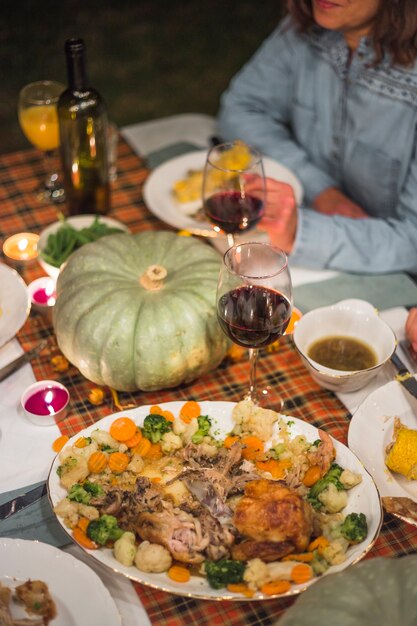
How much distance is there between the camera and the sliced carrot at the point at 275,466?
1.47m

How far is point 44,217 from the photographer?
2279 millimetres

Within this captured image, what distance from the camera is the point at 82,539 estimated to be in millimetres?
1300

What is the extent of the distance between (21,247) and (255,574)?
1231 mm

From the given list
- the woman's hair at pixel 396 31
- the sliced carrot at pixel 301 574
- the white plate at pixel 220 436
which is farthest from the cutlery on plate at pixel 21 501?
the woman's hair at pixel 396 31

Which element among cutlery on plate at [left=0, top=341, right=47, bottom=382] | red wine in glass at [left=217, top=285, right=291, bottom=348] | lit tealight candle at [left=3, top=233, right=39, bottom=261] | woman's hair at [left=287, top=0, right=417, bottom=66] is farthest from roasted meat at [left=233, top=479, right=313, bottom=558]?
woman's hair at [left=287, top=0, right=417, bottom=66]

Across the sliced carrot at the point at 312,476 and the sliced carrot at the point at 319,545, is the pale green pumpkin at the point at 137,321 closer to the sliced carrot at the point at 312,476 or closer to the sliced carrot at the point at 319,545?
the sliced carrot at the point at 312,476

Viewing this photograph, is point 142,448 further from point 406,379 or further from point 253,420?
point 406,379

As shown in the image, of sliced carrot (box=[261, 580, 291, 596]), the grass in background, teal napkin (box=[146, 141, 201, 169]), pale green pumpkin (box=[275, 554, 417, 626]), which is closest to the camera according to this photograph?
pale green pumpkin (box=[275, 554, 417, 626])

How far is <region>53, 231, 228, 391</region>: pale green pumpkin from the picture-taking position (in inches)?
64.3

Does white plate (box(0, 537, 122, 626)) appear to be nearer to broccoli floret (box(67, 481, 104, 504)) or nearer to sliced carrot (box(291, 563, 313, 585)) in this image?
broccoli floret (box(67, 481, 104, 504))

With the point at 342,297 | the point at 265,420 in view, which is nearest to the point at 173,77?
the point at 342,297

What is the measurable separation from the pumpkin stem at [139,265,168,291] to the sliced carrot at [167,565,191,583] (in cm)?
64

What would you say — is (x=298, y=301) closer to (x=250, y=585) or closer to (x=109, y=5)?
(x=250, y=585)

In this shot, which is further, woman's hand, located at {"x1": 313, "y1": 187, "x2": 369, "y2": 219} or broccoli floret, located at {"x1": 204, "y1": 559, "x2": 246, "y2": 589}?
woman's hand, located at {"x1": 313, "y1": 187, "x2": 369, "y2": 219}
